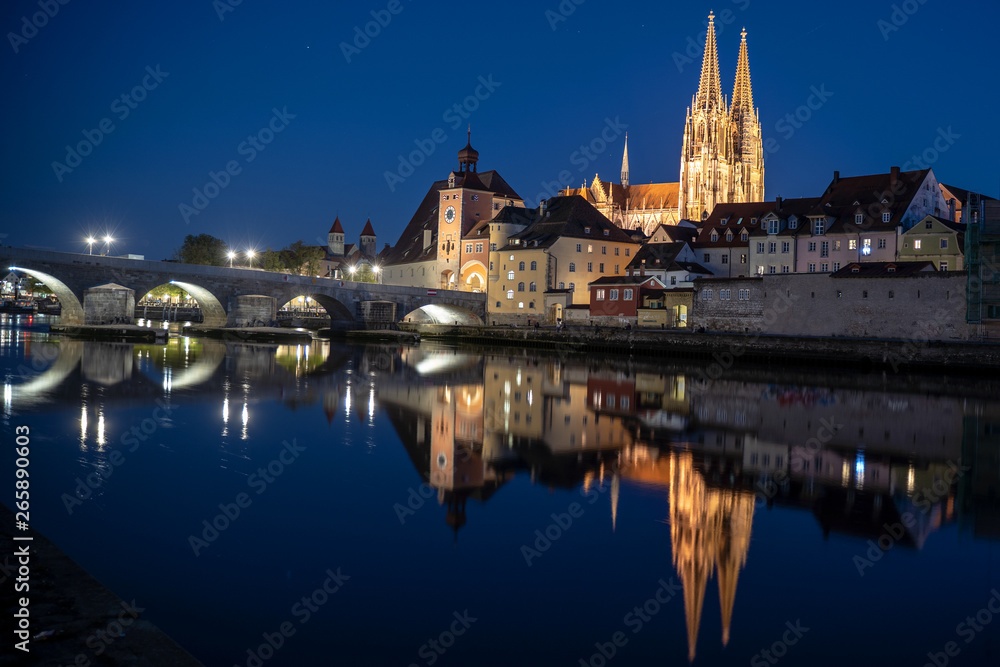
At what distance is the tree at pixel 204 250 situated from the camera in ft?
274

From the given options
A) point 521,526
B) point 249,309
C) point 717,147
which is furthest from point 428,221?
point 521,526

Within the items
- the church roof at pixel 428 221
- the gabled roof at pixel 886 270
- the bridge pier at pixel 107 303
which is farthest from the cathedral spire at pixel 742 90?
the bridge pier at pixel 107 303

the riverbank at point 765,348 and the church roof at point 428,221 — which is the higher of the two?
the church roof at point 428,221

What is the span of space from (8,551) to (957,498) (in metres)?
12.4

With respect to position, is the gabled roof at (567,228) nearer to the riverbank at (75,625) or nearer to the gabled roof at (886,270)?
the gabled roof at (886,270)

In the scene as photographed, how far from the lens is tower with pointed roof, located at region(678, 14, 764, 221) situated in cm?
8444

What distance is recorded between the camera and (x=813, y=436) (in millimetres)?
17875

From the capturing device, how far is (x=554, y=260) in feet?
199

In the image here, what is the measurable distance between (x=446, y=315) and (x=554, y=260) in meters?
13.1

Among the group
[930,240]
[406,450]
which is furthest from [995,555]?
[930,240]

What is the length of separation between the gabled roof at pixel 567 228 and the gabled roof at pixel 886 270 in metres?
23.1

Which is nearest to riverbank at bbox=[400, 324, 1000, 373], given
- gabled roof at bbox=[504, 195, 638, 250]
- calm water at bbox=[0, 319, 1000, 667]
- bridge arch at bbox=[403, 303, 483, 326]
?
bridge arch at bbox=[403, 303, 483, 326]

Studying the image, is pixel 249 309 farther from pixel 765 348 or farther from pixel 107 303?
pixel 765 348

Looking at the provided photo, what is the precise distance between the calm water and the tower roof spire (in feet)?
238
